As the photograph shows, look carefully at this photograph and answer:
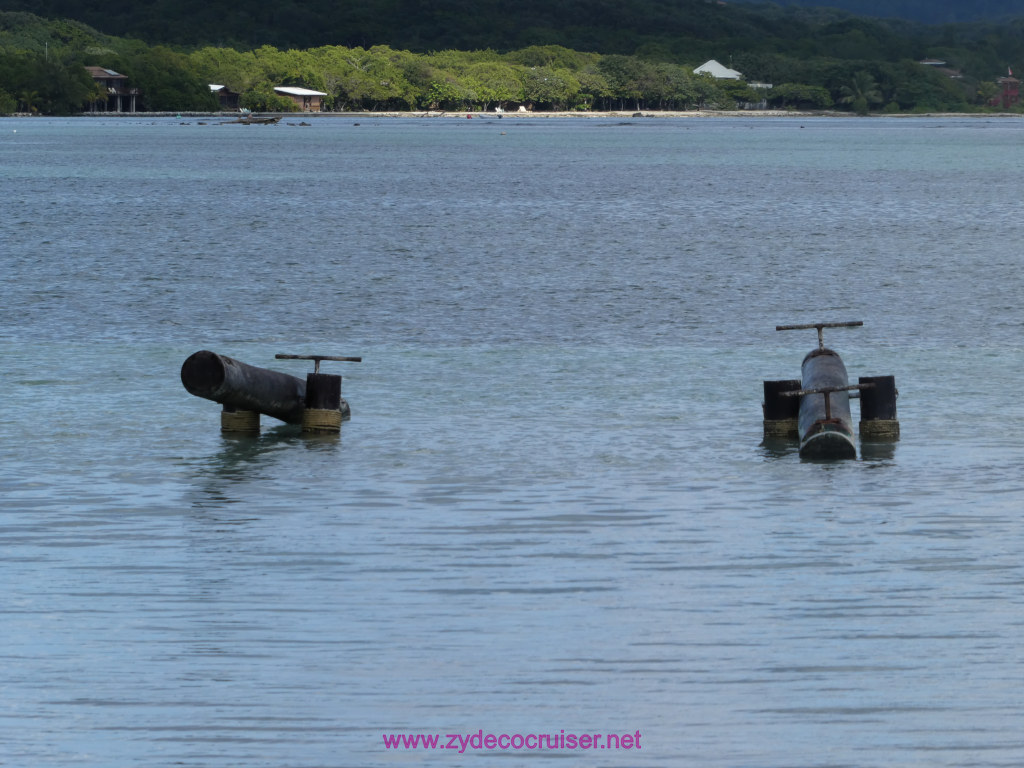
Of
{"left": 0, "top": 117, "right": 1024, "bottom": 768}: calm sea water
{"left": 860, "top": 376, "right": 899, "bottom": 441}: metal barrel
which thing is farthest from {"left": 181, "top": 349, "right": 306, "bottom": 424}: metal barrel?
{"left": 860, "top": 376, "right": 899, "bottom": 441}: metal barrel

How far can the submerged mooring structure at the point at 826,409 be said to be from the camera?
67.5 ft

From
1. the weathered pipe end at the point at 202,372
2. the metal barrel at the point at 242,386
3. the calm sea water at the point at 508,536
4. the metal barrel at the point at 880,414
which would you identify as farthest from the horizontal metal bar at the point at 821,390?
the weathered pipe end at the point at 202,372

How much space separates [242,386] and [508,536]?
5775 mm

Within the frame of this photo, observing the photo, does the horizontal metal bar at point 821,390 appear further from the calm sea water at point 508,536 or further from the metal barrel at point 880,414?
the calm sea water at point 508,536

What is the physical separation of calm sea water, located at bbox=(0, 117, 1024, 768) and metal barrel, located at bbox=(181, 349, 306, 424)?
0.51 m

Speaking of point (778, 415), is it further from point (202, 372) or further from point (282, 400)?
point (202, 372)

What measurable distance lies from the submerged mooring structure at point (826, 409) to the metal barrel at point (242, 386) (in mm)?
6462

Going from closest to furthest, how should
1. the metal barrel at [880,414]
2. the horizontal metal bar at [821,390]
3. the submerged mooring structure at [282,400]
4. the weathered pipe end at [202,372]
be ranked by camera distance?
the weathered pipe end at [202,372]
the horizontal metal bar at [821,390]
the submerged mooring structure at [282,400]
the metal barrel at [880,414]

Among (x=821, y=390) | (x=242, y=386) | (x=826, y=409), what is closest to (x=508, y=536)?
(x=821, y=390)

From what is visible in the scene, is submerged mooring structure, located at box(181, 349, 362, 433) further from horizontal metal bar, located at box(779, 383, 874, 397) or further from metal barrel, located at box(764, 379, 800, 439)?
horizontal metal bar, located at box(779, 383, 874, 397)

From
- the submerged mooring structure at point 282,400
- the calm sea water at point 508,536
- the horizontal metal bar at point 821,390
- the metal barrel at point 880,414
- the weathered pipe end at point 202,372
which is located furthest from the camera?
the metal barrel at point 880,414

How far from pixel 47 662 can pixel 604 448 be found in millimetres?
11026

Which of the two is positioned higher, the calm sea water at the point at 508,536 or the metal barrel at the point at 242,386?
the metal barrel at the point at 242,386

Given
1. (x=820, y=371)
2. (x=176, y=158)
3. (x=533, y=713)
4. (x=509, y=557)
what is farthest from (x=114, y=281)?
(x=176, y=158)
